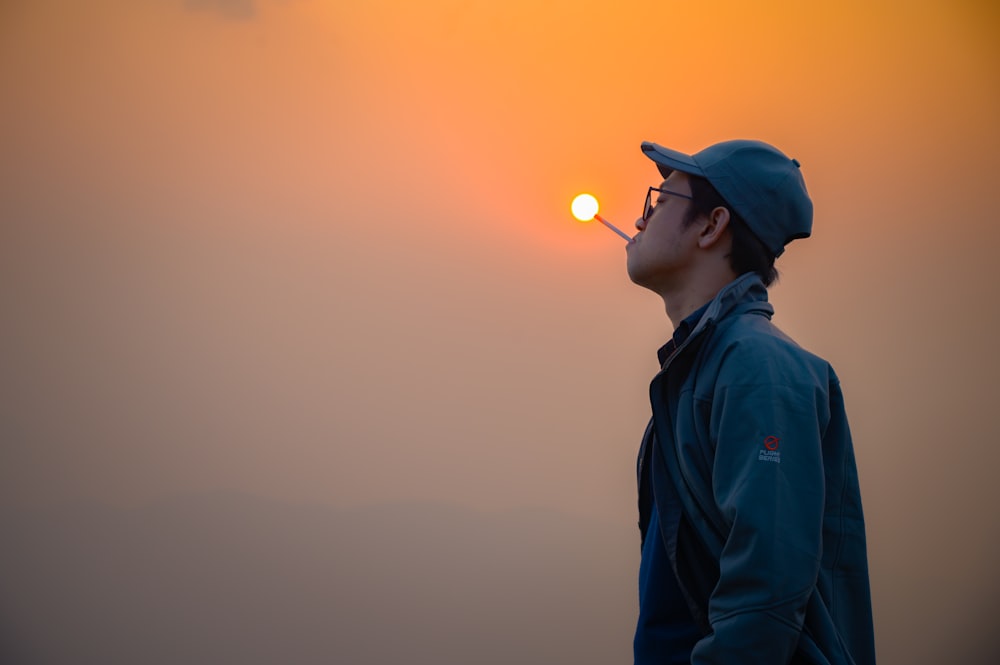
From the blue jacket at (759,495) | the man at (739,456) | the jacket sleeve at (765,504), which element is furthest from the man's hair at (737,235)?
the jacket sleeve at (765,504)

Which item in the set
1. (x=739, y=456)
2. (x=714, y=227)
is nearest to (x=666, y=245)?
(x=714, y=227)

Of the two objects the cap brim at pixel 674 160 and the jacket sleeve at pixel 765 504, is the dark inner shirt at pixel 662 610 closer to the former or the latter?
the jacket sleeve at pixel 765 504

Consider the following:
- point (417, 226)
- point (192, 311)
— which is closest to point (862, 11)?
point (417, 226)

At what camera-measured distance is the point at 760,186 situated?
1120 mm

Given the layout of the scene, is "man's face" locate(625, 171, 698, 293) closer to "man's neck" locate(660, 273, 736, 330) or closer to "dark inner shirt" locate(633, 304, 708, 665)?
"man's neck" locate(660, 273, 736, 330)

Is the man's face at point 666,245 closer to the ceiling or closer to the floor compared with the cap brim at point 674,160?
closer to the floor

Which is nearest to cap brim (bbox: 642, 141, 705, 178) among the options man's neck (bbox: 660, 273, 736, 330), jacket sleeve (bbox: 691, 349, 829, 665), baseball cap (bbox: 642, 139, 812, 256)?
baseball cap (bbox: 642, 139, 812, 256)

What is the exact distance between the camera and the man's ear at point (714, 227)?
1.12 m

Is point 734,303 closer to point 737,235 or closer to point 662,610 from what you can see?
point 737,235

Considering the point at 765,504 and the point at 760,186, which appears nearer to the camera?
the point at 765,504

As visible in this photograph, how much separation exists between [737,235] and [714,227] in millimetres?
33

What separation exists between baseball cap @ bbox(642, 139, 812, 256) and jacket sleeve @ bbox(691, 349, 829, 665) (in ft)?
0.97

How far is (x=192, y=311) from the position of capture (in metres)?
2.84

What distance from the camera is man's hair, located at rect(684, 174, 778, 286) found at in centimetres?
113
